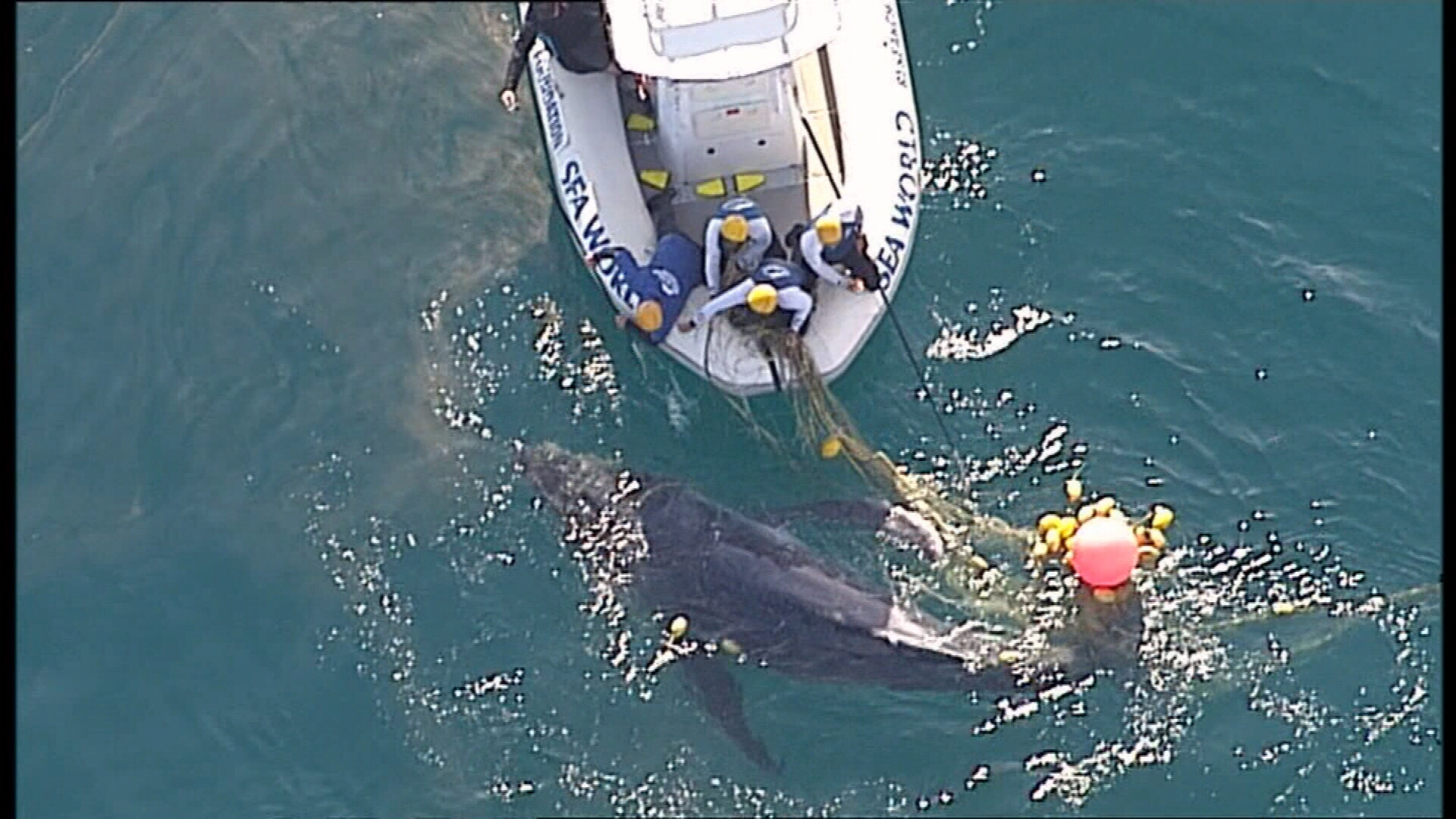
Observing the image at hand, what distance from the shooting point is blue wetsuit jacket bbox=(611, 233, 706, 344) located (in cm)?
1406

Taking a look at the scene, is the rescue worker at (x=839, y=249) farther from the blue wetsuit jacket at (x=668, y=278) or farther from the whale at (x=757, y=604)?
the whale at (x=757, y=604)

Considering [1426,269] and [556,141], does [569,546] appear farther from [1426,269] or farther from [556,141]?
[1426,269]

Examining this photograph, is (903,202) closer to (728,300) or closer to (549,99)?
(728,300)

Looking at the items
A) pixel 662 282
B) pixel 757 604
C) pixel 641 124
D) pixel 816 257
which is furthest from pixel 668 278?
pixel 757 604

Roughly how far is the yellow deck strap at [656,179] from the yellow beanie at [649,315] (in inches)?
43.8

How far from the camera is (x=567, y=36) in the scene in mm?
14492

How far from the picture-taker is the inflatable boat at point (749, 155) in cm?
1415

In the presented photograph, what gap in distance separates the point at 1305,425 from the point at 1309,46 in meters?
3.31

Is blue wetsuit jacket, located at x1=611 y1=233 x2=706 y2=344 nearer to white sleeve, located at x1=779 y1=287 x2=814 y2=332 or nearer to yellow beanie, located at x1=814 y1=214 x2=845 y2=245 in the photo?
white sleeve, located at x1=779 y1=287 x2=814 y2=332

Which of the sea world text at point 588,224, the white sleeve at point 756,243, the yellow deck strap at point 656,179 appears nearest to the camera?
the white sleeve at point 756,243

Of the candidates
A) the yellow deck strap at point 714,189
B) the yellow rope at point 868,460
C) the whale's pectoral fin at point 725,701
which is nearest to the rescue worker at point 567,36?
the yellow deck strap at point 714,189

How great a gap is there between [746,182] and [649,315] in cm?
139

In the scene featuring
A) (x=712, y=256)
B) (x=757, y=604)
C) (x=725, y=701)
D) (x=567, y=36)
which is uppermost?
(x=567, y=36)

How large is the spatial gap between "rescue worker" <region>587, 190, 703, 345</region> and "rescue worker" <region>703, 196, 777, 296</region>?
166 millimetres
